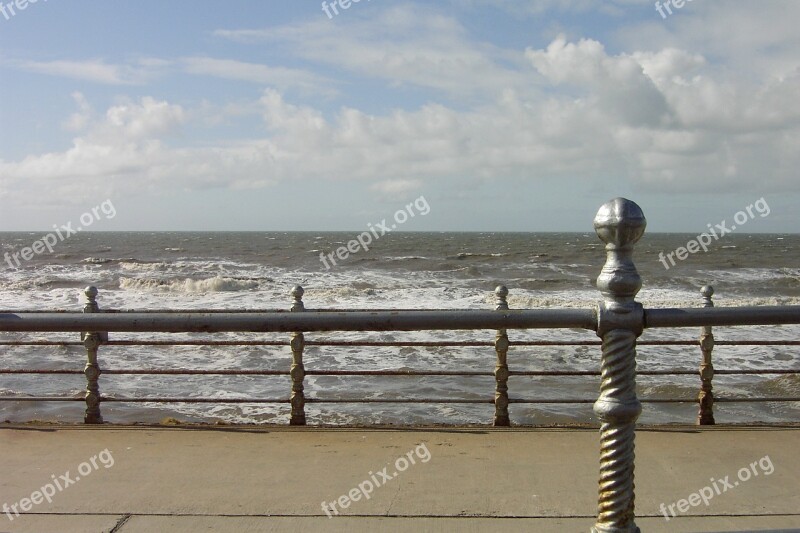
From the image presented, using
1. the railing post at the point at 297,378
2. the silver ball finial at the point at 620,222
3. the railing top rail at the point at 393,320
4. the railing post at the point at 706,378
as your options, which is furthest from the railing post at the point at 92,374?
the railing post at the point at 706,378

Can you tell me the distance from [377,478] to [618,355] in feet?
7.83

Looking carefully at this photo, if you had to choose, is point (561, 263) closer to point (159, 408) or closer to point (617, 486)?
point (159, 408)

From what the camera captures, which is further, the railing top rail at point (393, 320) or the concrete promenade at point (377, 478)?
the concrete promenade at point (377, 478)

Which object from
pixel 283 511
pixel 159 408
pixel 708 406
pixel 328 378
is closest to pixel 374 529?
pixel 283 511

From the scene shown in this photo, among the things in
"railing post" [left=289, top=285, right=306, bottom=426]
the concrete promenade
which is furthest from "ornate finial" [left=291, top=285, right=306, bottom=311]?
the concrete promenade

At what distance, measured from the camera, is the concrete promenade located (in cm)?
362

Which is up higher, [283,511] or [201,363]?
[283,511]

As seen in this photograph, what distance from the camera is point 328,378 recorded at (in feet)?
38.0

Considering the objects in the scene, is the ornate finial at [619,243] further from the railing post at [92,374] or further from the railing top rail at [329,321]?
the railing post at [92,374]

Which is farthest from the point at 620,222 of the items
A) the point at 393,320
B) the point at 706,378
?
the point at 706,378

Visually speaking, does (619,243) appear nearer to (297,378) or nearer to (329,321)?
(329,321)

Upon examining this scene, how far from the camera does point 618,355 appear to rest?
7.48 ft

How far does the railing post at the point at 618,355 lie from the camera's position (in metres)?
2.22

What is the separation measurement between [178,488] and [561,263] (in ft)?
159
